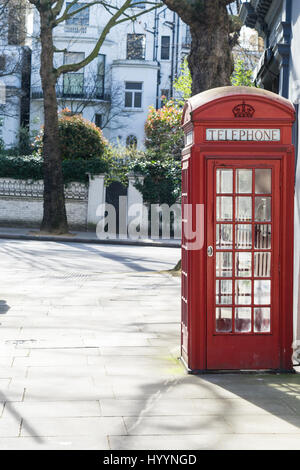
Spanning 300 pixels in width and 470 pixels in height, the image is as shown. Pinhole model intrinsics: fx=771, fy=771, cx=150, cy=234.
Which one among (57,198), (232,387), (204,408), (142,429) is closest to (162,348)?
(232,387)

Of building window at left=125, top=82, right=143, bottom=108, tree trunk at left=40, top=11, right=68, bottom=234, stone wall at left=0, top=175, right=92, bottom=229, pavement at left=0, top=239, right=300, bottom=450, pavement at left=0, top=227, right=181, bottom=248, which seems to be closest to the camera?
pavement at left=0, top=239, right=300, bottom=450

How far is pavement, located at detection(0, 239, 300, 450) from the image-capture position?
4.89m

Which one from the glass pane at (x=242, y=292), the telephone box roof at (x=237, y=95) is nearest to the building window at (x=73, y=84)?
the telephone box roof at (x=237, y=95)

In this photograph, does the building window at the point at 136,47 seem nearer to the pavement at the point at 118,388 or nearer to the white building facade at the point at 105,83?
the white building facade at the point at 105,83

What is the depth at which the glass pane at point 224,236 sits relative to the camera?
687cm

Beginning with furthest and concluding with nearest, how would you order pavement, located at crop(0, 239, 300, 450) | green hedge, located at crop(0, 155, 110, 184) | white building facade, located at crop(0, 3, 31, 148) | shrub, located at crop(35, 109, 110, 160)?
white building facade, located at crop(0, 3, 31, 148) < shrub, located at crop(35, 109, 110, 160) < green hedge, located at crop(0, 155, 110, 184) < pavement, located at crop(0, 239, 300, 450)

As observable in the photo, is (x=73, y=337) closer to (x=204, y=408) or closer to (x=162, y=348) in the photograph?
(x=162, y=348)

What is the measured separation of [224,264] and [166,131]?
98.5 feet

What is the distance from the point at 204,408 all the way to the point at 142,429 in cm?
74

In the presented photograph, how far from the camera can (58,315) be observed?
1012 centimetres

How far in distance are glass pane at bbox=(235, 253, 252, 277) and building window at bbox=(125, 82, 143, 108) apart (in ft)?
140

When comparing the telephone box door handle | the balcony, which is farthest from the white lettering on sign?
the balcony

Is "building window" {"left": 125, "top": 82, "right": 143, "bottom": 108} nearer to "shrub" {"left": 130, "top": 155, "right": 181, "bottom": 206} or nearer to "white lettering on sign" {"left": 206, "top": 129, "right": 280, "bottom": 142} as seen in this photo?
"shrub" {"left": 130, "top": 155, "right": 181, "bottom": 206}

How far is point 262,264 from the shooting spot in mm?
6895
